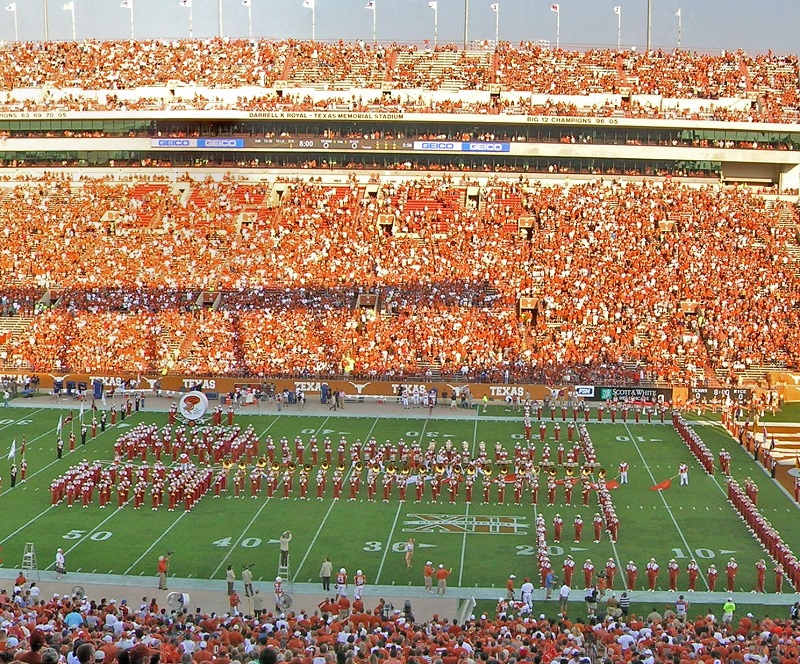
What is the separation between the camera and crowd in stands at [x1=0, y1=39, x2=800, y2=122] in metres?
44.9

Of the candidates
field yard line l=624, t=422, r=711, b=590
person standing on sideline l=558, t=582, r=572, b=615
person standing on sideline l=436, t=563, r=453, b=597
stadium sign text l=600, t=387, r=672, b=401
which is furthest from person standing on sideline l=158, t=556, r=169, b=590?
stadium sign text l=600, t=387, r=672, b=401

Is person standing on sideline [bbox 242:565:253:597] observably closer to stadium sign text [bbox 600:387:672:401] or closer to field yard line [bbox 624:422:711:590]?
field yard line [bbox 624:422:711:590]

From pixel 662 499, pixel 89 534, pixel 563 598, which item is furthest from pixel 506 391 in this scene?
pixel 563 598

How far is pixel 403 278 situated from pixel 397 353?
4.30 metres

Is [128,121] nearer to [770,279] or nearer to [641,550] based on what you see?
[770,279]

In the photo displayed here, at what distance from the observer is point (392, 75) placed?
4675cm

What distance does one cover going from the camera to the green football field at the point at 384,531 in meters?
19.2

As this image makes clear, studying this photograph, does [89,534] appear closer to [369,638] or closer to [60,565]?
[60,565]

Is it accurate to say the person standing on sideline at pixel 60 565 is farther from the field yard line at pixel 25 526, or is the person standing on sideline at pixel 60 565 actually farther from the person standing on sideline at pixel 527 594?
the person standing on sideline at pixel 527 594

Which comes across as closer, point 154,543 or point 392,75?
point 154,543

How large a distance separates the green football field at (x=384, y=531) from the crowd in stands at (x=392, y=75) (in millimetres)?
21743

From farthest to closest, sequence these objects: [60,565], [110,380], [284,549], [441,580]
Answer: [110,380] → [284,549] → [60,565] → [441,580]

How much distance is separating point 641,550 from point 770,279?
19822 mm

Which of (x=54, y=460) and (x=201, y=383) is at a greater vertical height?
(x=54, y=460)
